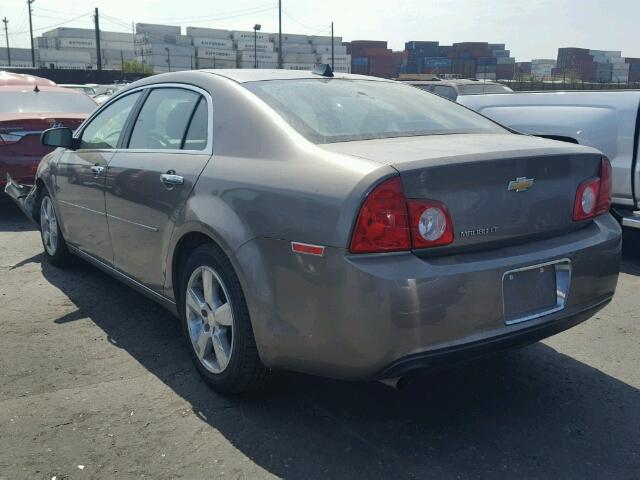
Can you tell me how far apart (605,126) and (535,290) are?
12.1 ft

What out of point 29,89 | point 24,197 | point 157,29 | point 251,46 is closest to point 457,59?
point 251,46

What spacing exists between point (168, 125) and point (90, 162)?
0.96m

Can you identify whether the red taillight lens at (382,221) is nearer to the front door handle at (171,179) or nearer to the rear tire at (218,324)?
the rear tire at (218,324)

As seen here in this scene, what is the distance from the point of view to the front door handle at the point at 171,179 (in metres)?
3.34

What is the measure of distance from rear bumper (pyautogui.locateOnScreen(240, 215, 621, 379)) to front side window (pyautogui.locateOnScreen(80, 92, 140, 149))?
1.92m

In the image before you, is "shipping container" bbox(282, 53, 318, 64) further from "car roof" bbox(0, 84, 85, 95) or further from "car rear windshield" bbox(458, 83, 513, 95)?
"car roof" bbox(0, 84, 85, 95)

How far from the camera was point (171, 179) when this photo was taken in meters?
3.40

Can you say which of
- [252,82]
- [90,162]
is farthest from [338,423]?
[90,162]

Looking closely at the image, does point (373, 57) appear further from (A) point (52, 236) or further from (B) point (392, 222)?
(B) point (392, 222)

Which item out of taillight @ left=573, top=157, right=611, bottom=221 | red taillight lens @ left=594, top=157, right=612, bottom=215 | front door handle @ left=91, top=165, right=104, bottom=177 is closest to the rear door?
front door handle @ left=91, top=165, right=104, bottom=177

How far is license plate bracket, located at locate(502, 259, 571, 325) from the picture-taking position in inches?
103

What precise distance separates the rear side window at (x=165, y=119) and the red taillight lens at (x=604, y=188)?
2119mm

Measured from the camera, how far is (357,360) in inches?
98.3

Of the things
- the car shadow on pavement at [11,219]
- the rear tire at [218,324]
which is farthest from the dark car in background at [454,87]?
the rear tire at [218,324]
